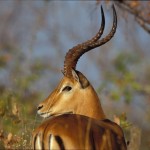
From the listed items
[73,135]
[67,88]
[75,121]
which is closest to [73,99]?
[67,88]

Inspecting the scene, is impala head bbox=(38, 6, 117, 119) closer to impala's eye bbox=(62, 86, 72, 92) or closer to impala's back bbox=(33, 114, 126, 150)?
impala's eye bbox=(62, 86, 72, 92)

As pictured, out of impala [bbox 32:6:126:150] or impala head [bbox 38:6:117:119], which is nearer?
impala [bbox 32:6:126:150]

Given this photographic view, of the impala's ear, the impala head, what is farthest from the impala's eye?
the impala's ear

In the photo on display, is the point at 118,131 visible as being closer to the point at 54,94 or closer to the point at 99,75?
the point at 54,94

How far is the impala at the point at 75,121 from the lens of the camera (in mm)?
5230

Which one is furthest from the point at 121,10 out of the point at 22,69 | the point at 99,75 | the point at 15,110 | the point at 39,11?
the point at 39,11

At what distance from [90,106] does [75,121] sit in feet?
4.26

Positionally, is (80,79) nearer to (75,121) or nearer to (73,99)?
(73,99)

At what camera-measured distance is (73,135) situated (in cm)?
525

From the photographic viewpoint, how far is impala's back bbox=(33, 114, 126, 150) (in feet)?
17.0

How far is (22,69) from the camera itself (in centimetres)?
1377

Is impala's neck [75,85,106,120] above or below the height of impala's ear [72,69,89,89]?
below

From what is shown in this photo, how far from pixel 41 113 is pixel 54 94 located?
0.73ft

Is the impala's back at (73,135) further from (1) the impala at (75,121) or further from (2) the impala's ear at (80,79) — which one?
(2) the impala's ear at (80,79)
